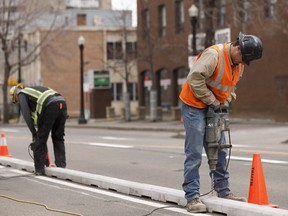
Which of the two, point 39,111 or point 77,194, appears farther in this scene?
point 39,111

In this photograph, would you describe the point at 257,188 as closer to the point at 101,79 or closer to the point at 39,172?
the point at 39,172

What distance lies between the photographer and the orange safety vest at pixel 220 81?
6637mm

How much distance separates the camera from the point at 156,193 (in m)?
7.79

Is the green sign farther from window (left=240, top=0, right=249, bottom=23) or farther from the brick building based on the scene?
window (left=240, top=0, right=249, bottom=23)

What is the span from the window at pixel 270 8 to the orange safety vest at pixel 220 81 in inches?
727

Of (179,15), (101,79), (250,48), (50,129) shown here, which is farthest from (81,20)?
(250,48)

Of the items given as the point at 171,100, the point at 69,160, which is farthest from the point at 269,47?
the point at 69,160

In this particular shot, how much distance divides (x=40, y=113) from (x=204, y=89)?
4.34 meters

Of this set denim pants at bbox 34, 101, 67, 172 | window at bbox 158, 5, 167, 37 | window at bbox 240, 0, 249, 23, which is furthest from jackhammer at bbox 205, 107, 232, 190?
window at bbox 158, 5, 167, 37

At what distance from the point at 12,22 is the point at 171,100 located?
15.3 meters

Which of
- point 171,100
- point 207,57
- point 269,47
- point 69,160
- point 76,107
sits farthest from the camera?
point 76,107

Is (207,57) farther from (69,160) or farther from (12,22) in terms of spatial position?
(12,22)

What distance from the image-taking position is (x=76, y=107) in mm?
56594

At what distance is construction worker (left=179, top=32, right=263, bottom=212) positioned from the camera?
654cm
